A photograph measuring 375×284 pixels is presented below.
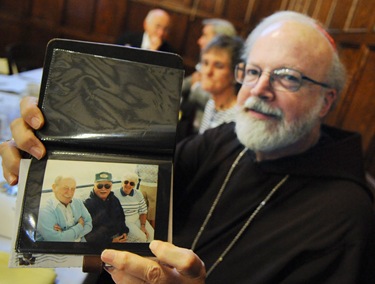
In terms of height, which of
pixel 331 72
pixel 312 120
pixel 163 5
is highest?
pixel 163 5

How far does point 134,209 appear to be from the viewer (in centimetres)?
62

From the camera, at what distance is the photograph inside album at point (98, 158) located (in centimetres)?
58

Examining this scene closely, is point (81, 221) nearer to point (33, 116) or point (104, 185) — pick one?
point (104, 185)

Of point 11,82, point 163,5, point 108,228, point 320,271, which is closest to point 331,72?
Result: point 320,271

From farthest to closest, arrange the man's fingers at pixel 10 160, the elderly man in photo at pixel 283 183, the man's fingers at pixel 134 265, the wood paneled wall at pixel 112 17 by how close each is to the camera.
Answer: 1. the wood paneled wall at pixel 112 17
2. the elderly man in photo at pixel 283 183
3. the man's fingers at pixel 10 160
4. the man's fingers at pixel 134 265

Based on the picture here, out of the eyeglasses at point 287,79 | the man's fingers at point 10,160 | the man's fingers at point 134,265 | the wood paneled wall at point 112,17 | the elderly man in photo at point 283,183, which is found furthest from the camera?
the wood paneled wall at point 112,17

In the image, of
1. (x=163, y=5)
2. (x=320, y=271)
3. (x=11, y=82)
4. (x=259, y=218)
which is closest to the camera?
(x=320, y=271)

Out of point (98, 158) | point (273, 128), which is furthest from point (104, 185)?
point (273, 128)

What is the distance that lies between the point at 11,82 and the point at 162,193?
6.68 feet

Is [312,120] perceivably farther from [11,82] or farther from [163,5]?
[163,5]

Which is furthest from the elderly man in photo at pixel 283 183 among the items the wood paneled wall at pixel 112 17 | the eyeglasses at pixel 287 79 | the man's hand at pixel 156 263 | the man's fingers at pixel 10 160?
the wood paneled wall at pixel 112 17

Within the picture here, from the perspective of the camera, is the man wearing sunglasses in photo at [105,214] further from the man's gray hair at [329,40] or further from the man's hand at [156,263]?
the man's gray hair at [329,40]

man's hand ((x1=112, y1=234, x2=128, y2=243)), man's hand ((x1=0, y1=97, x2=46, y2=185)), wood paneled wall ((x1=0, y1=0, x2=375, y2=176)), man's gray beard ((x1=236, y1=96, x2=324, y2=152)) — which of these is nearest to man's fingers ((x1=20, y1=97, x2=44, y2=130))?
man's hand ((x1=0, y1=97, x2=46, y2=185))

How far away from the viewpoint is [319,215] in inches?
36.3
